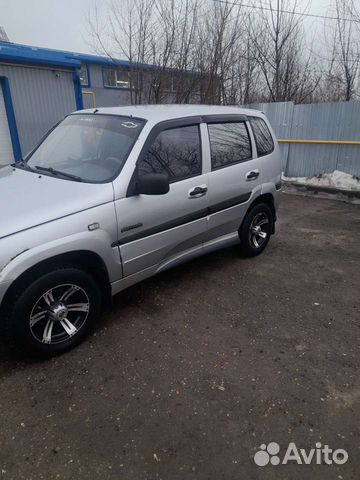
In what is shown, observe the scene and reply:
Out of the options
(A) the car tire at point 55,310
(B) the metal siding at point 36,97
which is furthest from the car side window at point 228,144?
(B) the metal siding at point 36,97

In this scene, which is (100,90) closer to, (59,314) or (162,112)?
(162,112)

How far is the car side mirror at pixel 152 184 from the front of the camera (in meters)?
2.95

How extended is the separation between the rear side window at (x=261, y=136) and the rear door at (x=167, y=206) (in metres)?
1.14

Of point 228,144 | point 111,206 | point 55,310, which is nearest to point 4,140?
point 228,144

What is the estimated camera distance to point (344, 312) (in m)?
3.57

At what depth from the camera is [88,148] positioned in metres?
3.48

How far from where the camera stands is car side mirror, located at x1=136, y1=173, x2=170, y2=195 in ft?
9.68

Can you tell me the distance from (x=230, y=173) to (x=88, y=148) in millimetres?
1615

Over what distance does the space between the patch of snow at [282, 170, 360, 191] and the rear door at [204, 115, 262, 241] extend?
486cm

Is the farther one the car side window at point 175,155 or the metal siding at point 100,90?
the metal siding at point 100,90

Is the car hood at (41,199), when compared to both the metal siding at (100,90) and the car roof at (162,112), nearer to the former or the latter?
the car roof at (162,112)

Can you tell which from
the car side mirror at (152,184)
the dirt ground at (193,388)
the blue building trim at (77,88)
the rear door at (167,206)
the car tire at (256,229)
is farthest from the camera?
the blue building trim at (77,88)

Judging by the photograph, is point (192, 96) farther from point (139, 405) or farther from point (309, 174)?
point (139, 405)

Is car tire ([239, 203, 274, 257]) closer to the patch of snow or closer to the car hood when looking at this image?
the car hood
